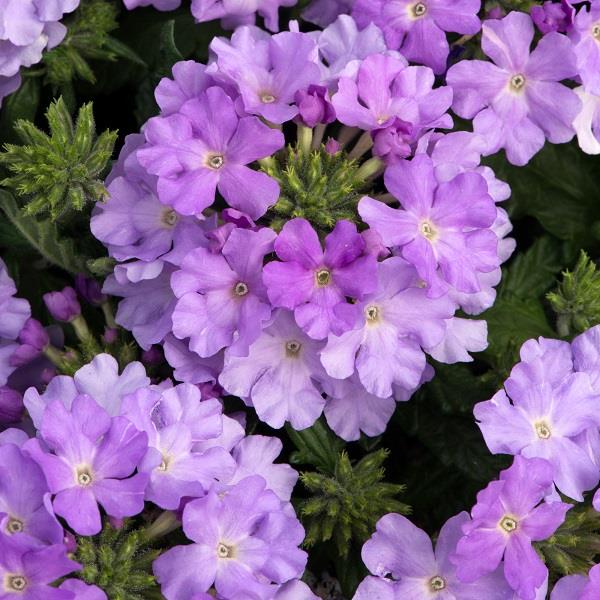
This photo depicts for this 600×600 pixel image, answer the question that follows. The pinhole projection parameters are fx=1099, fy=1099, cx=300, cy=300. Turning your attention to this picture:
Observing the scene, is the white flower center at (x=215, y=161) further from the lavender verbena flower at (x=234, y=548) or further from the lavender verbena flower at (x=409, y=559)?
the lavender verbena flower at (x=409, y=559)

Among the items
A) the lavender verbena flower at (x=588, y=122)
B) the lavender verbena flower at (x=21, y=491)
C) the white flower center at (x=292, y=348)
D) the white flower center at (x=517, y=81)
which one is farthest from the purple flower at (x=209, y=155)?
the lavender verbena flower at (x=588, y=122)

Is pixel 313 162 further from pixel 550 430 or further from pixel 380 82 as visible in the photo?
pixel 550 430

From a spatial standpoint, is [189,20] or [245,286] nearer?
[245,286]

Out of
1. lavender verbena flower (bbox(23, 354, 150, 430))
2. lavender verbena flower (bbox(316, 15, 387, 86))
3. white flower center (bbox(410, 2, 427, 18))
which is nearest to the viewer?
lavender verbena flower (bbox(23, 354, 150, 430))

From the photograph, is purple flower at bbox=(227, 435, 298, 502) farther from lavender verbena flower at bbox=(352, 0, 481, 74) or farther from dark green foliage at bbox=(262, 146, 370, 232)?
lavender verbena flower at bbox=(352, 0, 481, 74)

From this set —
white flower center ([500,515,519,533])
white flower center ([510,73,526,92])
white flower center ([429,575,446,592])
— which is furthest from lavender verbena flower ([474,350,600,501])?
white flower center ([510,73,526,92])

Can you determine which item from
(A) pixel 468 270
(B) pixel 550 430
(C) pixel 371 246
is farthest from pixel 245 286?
(B) pixel 550 430
